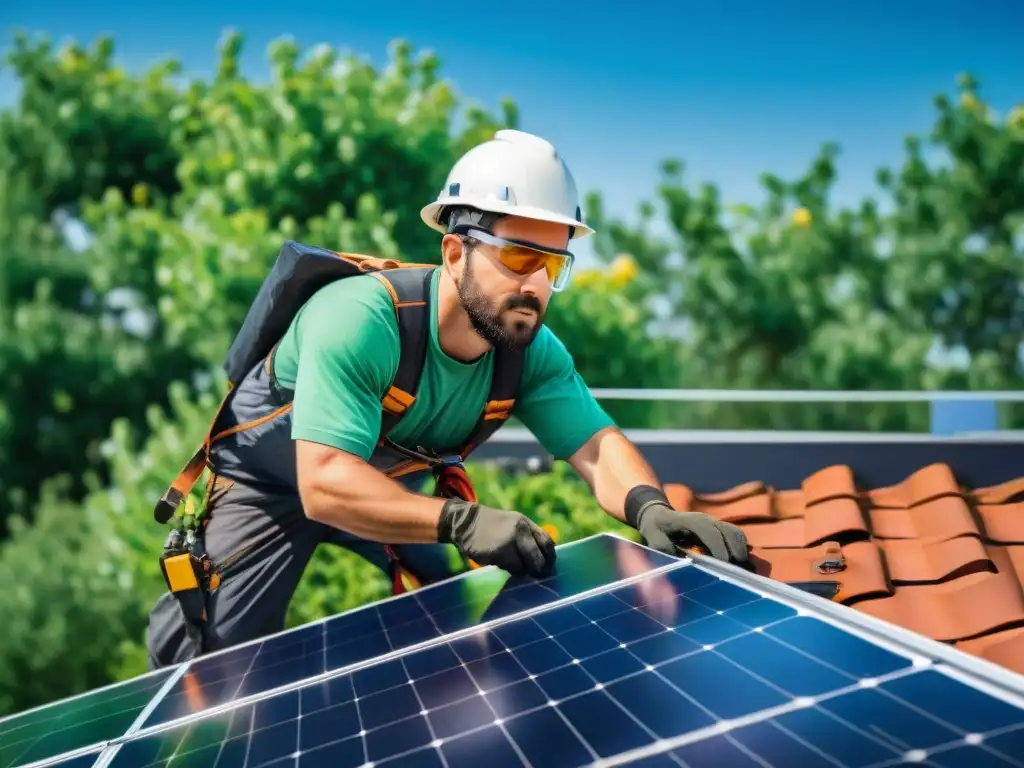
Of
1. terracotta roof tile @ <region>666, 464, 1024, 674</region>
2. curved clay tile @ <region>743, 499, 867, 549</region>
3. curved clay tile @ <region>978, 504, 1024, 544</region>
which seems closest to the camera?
terracotta roof tile @ <region>666, 464, 1024, 674</region>

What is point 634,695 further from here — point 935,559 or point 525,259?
point 935,559

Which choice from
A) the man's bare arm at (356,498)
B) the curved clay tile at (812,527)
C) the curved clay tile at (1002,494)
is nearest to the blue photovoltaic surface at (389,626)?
the man's bare arm at (356,498)

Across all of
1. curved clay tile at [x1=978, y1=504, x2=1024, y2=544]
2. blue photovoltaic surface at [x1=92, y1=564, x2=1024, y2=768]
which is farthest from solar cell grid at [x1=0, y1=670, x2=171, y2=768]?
curved clay tile at [x1=978, y1=504, x2=1024, y2=544]

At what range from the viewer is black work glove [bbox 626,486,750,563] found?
3234mm

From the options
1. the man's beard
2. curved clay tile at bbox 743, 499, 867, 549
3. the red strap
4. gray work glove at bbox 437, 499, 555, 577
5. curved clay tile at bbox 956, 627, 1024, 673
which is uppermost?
the man's beard

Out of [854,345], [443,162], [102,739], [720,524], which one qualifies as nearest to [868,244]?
[854,345]

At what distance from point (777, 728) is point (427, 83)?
16.2m

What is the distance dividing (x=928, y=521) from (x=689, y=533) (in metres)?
1.50

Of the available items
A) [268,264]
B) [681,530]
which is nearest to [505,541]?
[681,530]

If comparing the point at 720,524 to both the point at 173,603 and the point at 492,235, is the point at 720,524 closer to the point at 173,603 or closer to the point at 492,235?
the point at 492,235

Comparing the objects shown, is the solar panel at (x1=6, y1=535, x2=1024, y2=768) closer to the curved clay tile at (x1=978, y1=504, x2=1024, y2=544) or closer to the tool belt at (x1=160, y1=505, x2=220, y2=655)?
the tool belt at (x1=160, y1=505, x2=220, y2=655)

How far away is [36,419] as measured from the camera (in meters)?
22.4

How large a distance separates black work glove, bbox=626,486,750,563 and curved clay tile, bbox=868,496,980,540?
3.78 ft

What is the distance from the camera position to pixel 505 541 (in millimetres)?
3004
